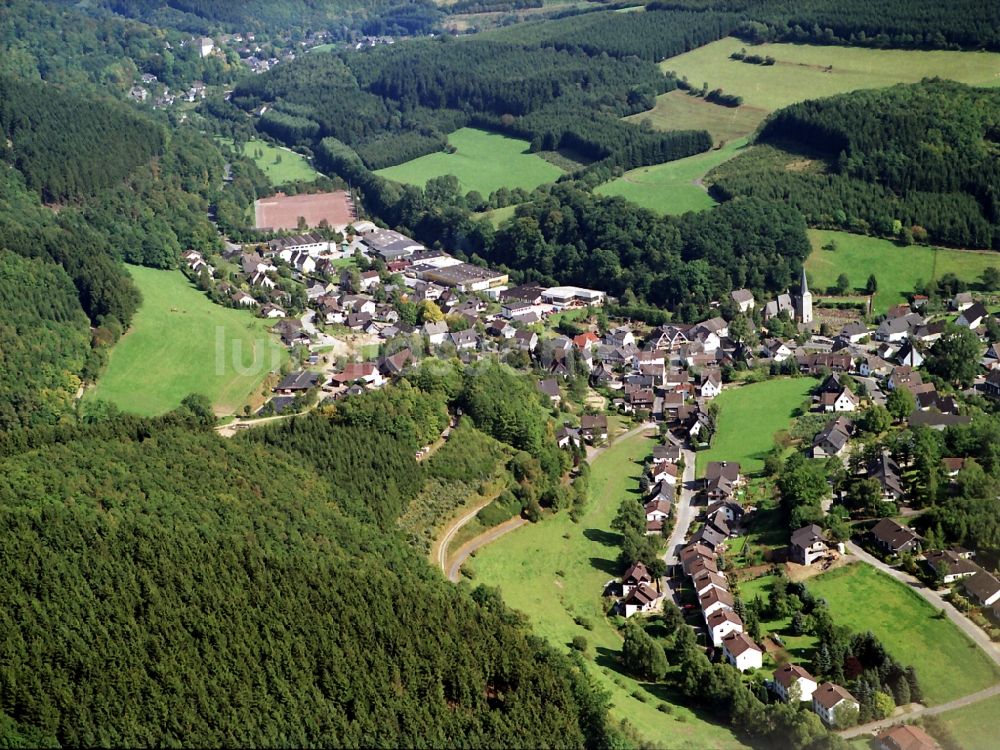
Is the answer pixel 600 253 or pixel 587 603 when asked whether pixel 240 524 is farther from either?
pixel 600 253

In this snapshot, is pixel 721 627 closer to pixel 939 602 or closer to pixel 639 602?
pixel 639 602

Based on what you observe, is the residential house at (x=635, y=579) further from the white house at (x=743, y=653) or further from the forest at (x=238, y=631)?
the forest at (x=238, y=631)

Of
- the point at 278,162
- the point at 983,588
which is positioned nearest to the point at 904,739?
the point at 983,588

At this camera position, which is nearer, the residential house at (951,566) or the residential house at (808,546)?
the residential house at (951,566)

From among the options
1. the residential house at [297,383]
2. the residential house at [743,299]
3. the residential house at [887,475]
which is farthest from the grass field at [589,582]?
the residential house at [743,299]

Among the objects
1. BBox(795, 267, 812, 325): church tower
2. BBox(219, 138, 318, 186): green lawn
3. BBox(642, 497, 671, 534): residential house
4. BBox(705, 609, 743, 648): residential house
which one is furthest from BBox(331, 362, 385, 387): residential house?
BBox(219, 138, 318, 186): green lawn

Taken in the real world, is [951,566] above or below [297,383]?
above

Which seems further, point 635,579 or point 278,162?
point 278,162

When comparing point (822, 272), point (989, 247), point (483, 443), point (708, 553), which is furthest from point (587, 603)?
Result: point (989, 247)
